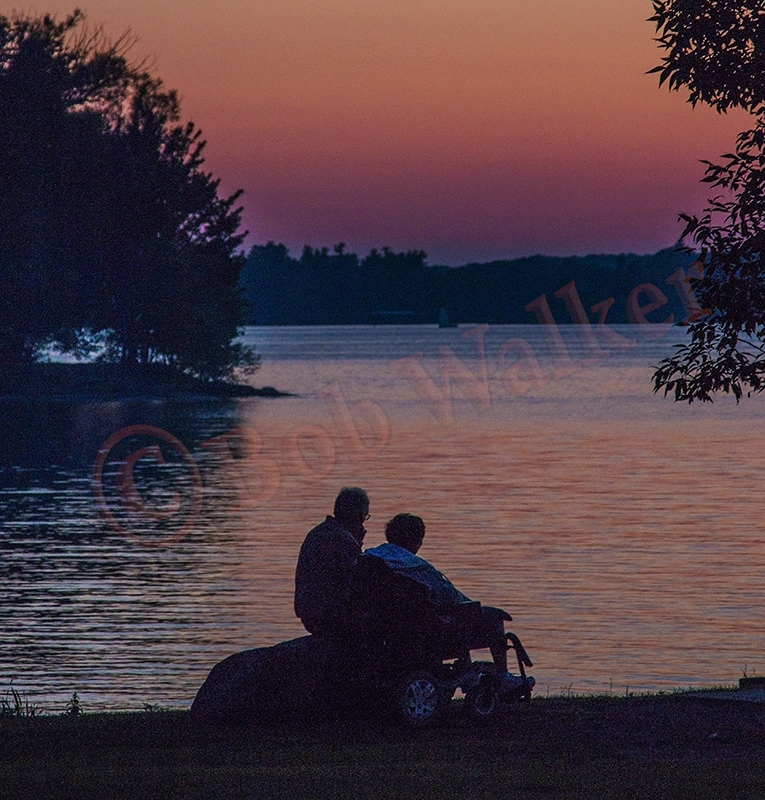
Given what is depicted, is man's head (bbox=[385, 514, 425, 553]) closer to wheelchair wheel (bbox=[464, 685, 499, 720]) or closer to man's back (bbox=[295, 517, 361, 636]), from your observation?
man's back (bbox=[295, 517, 361, 636])

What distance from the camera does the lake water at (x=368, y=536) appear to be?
15.7m

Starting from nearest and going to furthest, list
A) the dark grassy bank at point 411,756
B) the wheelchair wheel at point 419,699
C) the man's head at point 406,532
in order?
the dark grassy bank at point 411,756, the wheelchair wheel at point 419,699, the man's head at point 406,532

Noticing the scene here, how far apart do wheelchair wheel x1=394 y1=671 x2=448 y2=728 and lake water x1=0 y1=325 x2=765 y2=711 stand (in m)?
4.33

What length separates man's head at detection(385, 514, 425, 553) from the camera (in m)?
9.45

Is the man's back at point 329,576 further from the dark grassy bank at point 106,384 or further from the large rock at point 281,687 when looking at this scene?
the dark grassy bank at point 106,384

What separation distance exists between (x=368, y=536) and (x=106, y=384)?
52962 mm

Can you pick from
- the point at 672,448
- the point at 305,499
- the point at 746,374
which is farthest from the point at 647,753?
the point at 672,448

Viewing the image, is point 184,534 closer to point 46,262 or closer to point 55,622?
point 55,622

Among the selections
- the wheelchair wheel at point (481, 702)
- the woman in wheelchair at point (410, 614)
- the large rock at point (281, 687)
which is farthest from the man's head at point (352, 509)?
the wheelchair wheel at point (481, 702)

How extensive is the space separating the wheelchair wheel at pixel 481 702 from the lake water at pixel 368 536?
175 inches

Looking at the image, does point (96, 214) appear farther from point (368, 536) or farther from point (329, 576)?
point (329, 576)

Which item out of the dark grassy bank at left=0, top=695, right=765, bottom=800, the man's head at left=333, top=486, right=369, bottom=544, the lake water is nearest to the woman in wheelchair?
the man's head at left=333, top=486, right=369, bottom=544

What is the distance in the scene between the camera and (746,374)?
34.2ft

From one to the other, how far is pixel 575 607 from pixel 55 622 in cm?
649
